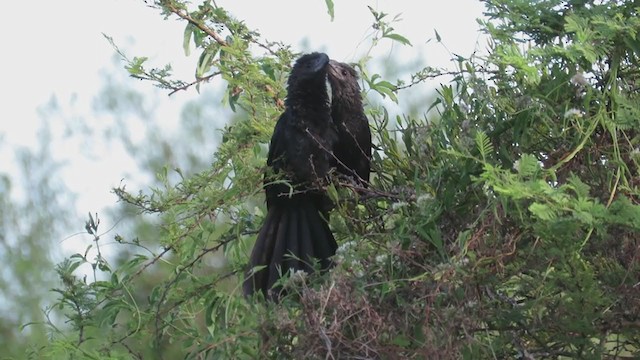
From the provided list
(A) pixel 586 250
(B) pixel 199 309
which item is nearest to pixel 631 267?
(A) pixel 586 250

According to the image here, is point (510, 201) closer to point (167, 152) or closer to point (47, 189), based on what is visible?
point (167, 152)

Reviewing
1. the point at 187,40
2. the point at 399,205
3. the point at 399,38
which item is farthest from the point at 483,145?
the point at 187,40

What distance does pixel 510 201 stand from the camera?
1.49 metres

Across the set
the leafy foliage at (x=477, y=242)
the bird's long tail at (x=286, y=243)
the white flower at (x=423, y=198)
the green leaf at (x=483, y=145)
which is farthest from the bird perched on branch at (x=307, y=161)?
the green leaf at (x=483, y=145)

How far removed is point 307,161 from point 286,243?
9.0 inches

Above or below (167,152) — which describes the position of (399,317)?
below

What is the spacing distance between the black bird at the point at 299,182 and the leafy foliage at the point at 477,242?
247 millimetres

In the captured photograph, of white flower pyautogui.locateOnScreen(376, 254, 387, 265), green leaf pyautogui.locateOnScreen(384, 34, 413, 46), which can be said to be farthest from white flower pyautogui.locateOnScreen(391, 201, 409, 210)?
green leaf pyautogui.locateOnScreen(384, 34, 413, 46)

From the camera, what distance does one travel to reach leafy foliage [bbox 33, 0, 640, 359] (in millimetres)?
1480

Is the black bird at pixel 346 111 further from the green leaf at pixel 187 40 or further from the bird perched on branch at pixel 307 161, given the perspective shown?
the green leaf at pixel 187 40

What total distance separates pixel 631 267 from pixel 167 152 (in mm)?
4740

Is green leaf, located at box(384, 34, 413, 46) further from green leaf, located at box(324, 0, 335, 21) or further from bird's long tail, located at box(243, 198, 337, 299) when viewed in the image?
bird's long tail, located at box(243, 198, 337, 299)

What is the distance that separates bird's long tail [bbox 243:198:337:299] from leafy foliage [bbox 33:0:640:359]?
0.73ft

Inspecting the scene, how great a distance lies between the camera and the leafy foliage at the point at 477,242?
1.48m
